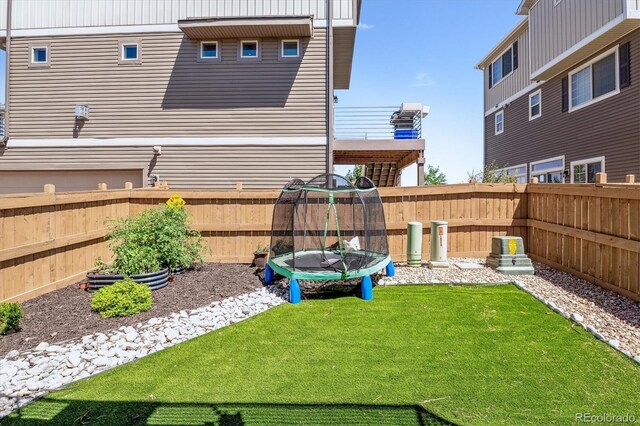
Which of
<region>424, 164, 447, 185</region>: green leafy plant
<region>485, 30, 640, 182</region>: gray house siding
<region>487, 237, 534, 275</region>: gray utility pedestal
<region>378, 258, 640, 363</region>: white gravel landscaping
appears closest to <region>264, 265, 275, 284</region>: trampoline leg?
<region>378, 258, 640, 363</region>: white gravel landscaping

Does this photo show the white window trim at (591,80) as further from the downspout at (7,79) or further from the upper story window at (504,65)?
the downspout at (7,79)

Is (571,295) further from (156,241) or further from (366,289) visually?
(156,241)

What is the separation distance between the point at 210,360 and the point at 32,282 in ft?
11.5

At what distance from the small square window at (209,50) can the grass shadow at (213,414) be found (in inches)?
393

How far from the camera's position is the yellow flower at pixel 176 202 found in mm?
7172

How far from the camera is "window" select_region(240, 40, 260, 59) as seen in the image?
10.6 m

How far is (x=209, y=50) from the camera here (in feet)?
35.1

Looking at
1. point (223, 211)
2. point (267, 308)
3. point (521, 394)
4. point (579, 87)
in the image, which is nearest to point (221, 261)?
point (223, 211)

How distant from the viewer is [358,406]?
2.76 metres

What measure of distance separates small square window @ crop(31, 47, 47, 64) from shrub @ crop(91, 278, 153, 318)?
10.1 meters

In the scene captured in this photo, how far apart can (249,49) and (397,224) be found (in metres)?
6.93

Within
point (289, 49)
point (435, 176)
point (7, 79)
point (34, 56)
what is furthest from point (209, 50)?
point (435, 176)

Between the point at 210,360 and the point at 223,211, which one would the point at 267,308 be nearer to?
the point at 210,360

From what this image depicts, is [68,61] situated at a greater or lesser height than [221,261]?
greater
